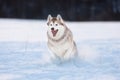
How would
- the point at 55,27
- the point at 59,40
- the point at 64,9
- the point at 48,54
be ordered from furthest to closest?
the point at 64,9, the point at 48,54, the point at 59,40, the point at 55,27

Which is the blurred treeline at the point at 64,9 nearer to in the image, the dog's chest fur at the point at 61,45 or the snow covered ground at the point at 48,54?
the snow covered ground at the point at 48,54

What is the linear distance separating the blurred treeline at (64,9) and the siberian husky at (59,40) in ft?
25.4

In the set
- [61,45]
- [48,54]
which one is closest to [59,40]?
[61,45]

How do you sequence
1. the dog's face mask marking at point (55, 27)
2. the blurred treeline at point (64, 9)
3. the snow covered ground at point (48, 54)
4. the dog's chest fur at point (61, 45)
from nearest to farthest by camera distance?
the snow covered ground at point (48, 54), the dog's face mask marking at point (55, 27), the dog's chest fur at point (61, 45), the blurred treeline at point (64, 9)

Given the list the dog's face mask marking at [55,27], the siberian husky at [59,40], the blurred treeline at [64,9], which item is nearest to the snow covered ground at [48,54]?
the siberian husky at [59,40]

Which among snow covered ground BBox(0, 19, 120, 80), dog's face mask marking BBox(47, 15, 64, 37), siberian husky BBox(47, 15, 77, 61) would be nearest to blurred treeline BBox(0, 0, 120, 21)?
snow covered ground BBox(0, 19, 120, 80)

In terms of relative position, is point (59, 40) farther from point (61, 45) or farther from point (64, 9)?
point (64, 9)

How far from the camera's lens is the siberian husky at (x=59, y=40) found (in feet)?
18.4

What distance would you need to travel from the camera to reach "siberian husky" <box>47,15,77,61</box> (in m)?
5.60

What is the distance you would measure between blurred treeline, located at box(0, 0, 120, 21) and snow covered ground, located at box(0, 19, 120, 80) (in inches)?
133

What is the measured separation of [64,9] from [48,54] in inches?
290

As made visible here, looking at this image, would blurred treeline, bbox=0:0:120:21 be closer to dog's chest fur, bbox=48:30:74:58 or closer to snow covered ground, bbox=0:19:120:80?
snow covered ground, bbox=0:19:120:80

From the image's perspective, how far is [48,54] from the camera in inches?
254

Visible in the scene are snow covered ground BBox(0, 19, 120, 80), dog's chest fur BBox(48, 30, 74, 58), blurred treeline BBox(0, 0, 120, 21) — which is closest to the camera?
snow covered ground BBox(0, 19, 120, 80)
